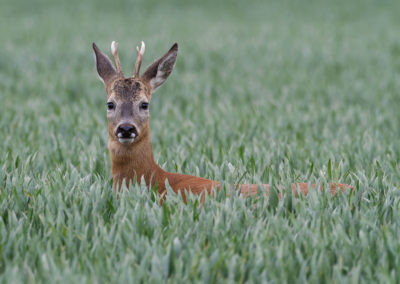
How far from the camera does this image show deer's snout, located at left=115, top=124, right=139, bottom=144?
478 cm

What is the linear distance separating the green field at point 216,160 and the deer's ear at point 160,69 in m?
0.98

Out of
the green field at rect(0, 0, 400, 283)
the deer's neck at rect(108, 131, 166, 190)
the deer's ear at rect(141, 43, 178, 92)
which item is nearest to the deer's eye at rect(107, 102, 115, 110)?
the deer's neck at rect(108, 131, 166, 190)

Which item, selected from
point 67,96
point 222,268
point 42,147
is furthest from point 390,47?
point 222,268

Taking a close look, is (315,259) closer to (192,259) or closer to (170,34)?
(192,259)

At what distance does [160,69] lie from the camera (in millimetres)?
5379

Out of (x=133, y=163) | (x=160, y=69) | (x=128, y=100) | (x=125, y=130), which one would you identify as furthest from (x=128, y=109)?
(x=160, y=69)

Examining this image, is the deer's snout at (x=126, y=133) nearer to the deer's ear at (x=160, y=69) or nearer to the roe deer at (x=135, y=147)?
the roe deer at (x=135, y=147)

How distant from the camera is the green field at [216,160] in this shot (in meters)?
3.72

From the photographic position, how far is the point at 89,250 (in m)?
3.98

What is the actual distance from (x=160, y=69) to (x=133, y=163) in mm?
922

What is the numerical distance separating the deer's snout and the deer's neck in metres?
0.20

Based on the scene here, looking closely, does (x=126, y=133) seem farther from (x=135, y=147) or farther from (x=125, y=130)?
(x=135, y=147)

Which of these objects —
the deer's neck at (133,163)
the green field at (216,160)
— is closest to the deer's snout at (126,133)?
the deer's neck at (133,163)

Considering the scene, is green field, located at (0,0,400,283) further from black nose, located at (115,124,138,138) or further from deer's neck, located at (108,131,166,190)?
black nose, located at (115,124,138,138)
